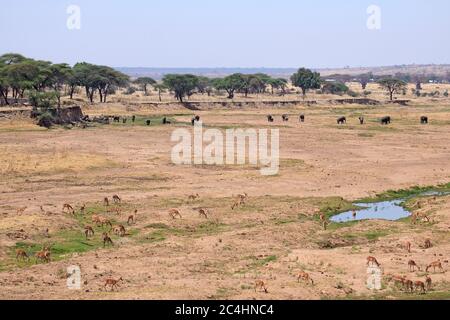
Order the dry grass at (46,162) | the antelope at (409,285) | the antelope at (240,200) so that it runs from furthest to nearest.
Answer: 1. the dry grass at (46,162)
2. the antelope at (240,200)
3. the antelope at (409,285)

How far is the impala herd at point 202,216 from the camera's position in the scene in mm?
22141

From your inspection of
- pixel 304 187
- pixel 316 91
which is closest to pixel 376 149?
pixel 304 187

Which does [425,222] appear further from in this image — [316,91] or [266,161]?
[316,91]

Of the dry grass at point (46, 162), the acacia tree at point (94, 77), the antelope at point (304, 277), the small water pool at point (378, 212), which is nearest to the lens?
the antelope at point (304, 277)

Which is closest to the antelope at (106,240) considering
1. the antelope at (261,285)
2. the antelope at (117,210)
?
the antelope at (117,210)

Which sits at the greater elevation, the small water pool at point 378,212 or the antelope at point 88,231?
the antelope at point 88,231

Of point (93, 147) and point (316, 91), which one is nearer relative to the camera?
point (93, 147)

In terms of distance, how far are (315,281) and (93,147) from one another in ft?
124

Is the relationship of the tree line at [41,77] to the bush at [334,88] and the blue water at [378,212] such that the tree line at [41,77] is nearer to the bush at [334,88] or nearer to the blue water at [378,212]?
the blue water at [378,212]

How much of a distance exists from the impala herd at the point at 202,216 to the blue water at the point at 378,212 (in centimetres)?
68

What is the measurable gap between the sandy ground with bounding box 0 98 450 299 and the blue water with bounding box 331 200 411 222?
120 centimetres

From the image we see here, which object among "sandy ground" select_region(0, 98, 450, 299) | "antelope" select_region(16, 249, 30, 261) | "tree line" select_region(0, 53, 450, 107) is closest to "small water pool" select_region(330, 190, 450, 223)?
"sandy ground" select_region(0, 98, 450, 299)

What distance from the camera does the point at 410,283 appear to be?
22047 mm

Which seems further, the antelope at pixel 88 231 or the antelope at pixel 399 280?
the antelope at pixel 88 231
